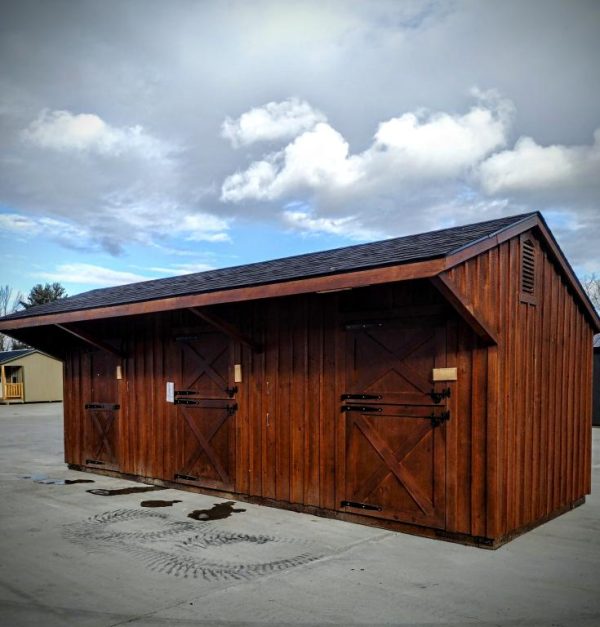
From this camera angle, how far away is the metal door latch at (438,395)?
19.3ft

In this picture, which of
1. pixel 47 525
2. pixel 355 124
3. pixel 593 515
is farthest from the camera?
pixel 355 124

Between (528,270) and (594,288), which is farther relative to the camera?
(594,288)

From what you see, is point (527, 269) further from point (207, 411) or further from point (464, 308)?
point (207, 411)

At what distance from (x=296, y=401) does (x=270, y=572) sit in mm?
2534

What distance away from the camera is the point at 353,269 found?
18.5ft

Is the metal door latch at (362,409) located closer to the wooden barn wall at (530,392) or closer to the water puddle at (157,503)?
the wooden barn wall at (530,392)

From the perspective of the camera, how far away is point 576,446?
7.63m

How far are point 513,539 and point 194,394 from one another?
4.52 meters

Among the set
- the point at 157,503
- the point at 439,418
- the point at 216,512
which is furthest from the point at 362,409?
the point at 157,503

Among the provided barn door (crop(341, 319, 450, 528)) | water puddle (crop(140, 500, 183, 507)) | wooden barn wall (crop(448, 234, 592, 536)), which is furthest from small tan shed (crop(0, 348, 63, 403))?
wooden barn wall (crop(448, 234, 592, 536))

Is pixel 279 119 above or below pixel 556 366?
above

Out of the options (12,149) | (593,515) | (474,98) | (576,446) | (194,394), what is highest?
(474,98)

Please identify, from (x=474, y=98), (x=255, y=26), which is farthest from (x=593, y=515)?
(x=474, y=98)

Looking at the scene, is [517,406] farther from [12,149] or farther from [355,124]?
[355,124]
